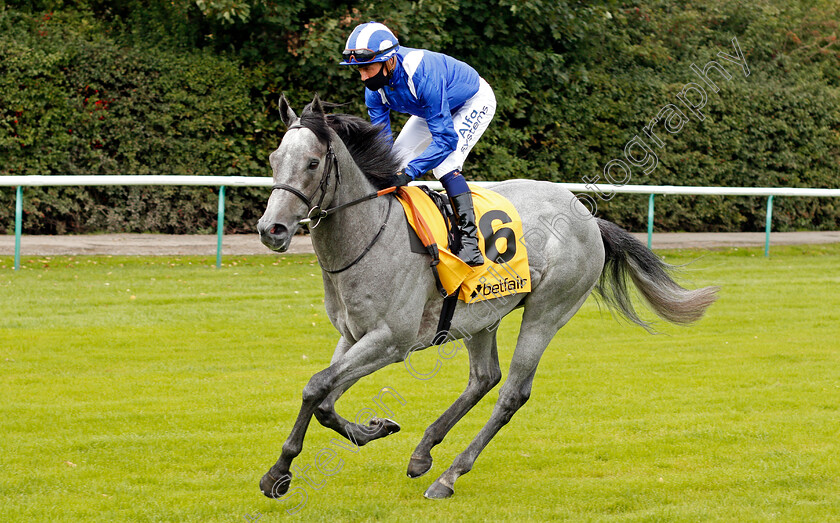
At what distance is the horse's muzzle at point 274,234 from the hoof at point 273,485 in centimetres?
94

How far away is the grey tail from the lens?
17.7 feet

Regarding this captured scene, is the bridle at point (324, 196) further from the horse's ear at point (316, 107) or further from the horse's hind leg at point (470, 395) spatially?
the horse's hind leg at point (470, 395)

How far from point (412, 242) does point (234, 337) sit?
12.1ft

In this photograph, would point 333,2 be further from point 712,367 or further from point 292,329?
point 712,367

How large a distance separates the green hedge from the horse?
23.4ft

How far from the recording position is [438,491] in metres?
4.27

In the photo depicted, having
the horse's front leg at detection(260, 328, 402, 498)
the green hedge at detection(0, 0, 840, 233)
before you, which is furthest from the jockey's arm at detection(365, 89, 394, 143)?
the green hedge at detection(0, 0, 840, 233)

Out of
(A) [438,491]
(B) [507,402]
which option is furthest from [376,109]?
(A) [438,491]

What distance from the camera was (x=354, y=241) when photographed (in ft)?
13.3

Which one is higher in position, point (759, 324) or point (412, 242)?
point (412, 242)

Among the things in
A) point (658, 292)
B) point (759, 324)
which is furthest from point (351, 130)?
point (759, 324)

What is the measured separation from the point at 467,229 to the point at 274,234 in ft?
3.84

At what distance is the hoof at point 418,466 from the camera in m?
4.41

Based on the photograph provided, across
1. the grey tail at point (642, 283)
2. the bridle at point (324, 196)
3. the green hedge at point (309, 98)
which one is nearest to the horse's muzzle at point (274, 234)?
the bridle at point (324, 196)
